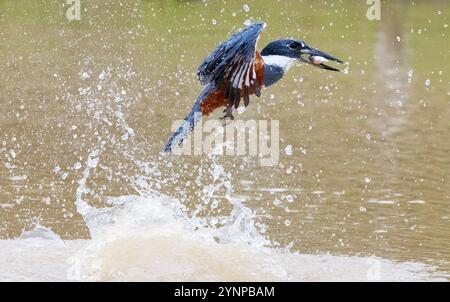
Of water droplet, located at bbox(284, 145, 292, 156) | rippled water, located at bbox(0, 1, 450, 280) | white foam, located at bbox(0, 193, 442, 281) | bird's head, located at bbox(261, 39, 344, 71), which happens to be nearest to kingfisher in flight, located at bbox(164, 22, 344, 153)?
bird's head, located at bbox(261, 39, 344, 71)

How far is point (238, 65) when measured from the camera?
5621 mm

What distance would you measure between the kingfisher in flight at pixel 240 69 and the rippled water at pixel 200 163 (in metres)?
0.98

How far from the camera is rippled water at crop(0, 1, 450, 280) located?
6465mm

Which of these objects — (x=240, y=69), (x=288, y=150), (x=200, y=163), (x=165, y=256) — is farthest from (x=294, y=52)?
(x=288, y=150)

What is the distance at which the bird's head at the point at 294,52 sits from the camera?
5914mm

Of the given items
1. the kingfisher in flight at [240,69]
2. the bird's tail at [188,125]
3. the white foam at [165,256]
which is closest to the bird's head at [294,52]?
the kingfisher in flight at [240,69]

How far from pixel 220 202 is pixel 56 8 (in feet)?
29.2

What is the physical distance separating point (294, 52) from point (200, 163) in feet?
9.60

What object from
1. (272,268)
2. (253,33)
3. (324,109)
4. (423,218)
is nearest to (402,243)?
(423,218)

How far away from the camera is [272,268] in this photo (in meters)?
6.27

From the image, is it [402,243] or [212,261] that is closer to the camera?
[212,261]

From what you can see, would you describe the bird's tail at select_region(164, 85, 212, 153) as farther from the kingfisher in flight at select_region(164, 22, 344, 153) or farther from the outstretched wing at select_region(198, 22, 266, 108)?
the outstretched wing at select_region(198, 22, 266, 108)

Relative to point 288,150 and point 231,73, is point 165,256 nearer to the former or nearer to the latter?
point 231,73
